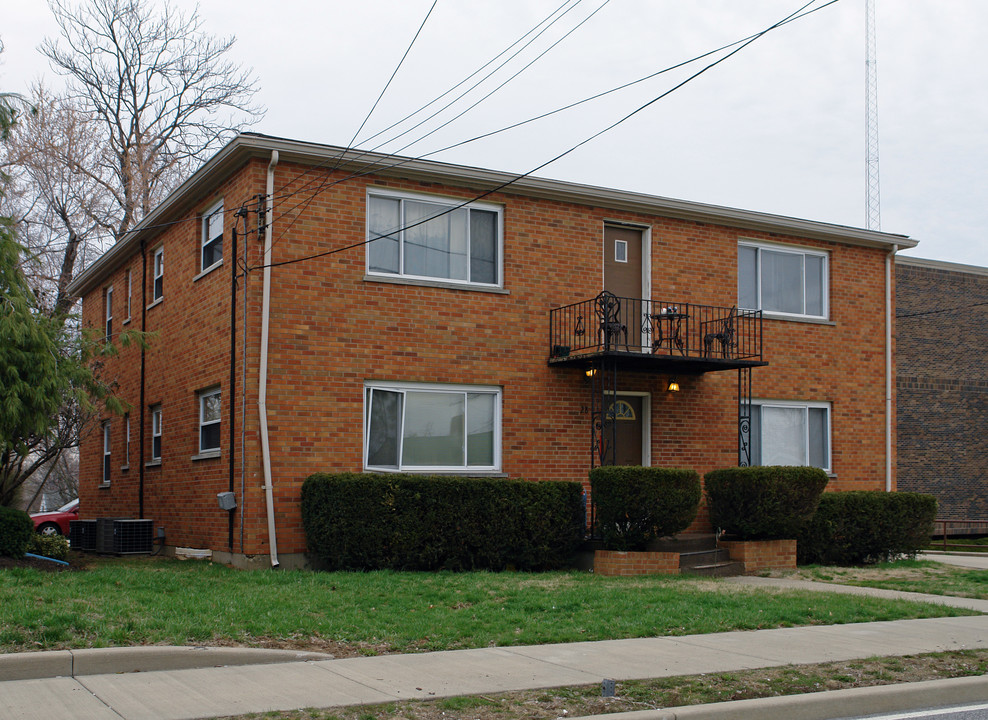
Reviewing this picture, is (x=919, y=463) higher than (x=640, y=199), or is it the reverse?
(x=640, y=199)

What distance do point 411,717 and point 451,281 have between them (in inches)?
415

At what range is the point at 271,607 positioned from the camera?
10328mm

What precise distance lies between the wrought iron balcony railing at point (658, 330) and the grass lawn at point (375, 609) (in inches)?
178

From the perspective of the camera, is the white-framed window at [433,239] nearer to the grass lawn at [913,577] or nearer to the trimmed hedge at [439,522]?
the trimmed hedge at [439,522]

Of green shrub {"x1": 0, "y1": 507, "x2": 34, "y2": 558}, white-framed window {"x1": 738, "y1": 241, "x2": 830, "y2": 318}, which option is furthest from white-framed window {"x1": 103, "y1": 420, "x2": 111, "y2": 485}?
white-framed window {"x1": 738, "y1": 241, "x2": 830, "y2": 318}

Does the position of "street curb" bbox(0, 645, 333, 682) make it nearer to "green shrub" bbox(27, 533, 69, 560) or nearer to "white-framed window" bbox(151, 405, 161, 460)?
"green shrub" bbox(27, 533, 69, 560)

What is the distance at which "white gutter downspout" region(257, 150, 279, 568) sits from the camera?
1471 centimetres

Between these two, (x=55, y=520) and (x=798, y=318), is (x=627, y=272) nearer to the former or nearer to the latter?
(x=798, y=318)

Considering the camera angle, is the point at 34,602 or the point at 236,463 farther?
the point at 236,463

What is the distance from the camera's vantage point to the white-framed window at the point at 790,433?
1911 centimetres

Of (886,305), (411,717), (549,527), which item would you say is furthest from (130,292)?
(411,717)

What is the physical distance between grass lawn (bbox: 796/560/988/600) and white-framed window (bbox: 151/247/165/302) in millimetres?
12784

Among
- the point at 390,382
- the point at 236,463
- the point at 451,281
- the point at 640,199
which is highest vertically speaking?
the point at 640,199

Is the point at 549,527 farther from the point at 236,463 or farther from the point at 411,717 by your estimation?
the point at 411,717
